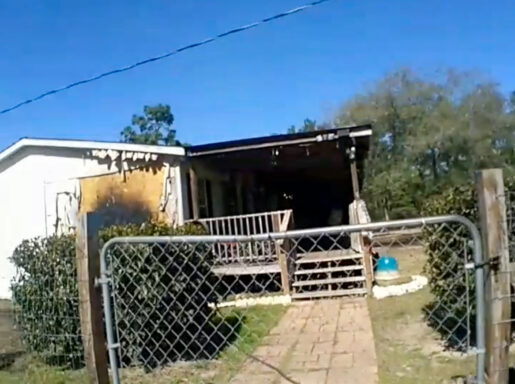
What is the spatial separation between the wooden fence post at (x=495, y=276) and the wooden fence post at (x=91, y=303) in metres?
1.94

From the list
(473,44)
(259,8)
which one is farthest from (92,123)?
(259,8)

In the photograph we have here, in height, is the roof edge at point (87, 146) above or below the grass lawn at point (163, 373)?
above

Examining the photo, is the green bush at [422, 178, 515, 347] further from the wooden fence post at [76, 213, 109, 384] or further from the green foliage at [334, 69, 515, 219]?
the green foliage at [334, 69, 515, 219]

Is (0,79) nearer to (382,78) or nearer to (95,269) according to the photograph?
(95,269)

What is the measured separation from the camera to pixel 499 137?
3591cm

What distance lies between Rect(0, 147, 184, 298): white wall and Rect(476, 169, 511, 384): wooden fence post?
1242 cm

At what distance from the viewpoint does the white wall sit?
14.4m

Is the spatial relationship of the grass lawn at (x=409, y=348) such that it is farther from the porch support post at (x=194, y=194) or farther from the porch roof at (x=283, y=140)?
the porch support post at (x=194, y=194)

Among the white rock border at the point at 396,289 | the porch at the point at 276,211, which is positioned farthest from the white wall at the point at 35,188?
the white rock border at the point at 396,289

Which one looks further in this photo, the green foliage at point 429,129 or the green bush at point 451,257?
the green foliage at point 429,129

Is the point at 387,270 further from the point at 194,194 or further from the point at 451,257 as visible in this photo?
the point at 451,257

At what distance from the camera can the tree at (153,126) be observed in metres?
63.6

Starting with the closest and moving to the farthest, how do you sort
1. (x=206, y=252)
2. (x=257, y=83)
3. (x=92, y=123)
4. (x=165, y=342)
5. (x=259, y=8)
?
(x=165, y=342), (x=206, y=252), (x=259, y=8), (x=257, y=83), (x=92, y=123)

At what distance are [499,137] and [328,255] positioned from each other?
92.2 feet
